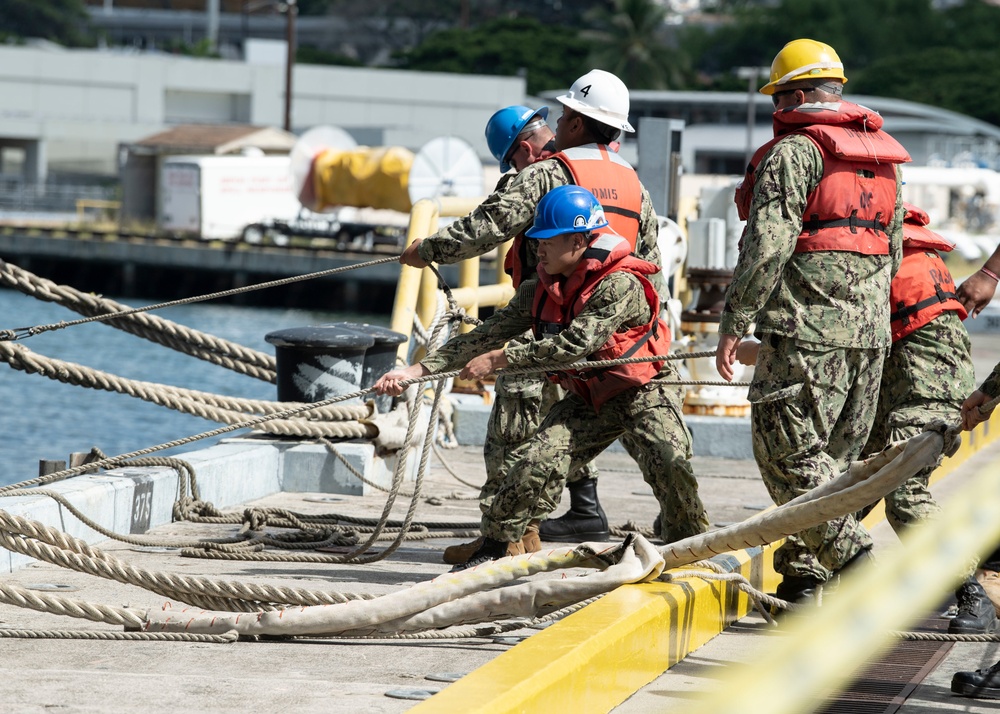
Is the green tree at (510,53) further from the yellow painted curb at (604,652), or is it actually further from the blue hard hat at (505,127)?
the yellow painted curb at (604,652)

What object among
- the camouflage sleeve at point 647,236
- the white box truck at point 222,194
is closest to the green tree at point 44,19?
the white box truck at point 222,194

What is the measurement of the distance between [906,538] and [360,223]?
3758cm

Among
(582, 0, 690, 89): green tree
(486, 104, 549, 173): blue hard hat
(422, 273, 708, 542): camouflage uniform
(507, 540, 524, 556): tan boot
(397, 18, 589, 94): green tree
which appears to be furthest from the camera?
(582, 0, 690, 89): green tree

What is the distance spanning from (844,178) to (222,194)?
3876 cm

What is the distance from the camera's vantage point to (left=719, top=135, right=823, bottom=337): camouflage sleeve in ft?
16.1

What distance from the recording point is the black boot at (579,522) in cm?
662

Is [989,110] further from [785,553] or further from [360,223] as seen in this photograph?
[785,553]

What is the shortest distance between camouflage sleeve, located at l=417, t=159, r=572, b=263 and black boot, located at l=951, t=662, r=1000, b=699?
89.9 inches

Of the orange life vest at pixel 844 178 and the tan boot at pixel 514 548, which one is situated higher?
the orange life vest at pixel 844 178

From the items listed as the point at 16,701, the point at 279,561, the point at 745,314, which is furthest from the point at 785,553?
the point at 16,701

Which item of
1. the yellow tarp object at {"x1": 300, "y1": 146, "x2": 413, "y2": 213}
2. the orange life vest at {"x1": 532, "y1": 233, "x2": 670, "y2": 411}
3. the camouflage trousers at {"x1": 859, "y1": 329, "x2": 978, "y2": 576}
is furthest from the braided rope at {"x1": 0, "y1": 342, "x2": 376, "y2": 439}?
the yellow tarp object at {"x1": 300, "y1": 146, "x2": 413, "y2": 213}

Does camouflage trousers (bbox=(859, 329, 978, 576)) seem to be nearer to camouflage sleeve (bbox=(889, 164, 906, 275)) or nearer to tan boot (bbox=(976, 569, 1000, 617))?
tan boot (bbox=(976, 569, 1000, 617))

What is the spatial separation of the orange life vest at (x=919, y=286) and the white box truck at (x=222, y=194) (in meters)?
37.0

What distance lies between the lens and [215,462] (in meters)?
7.12
